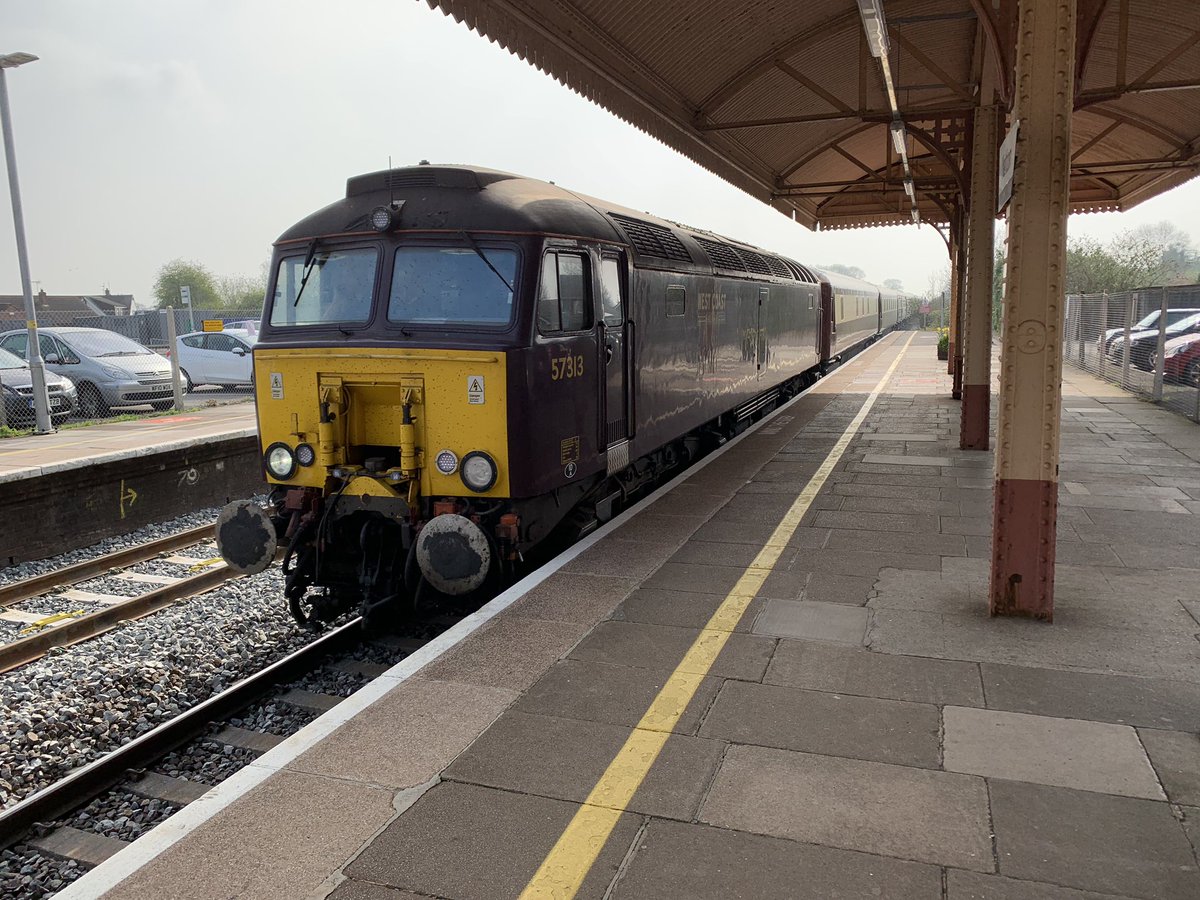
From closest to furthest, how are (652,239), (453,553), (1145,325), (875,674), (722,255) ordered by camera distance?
(875,674)
(453,553)
(652,239)
(722,255)
(1145,325)

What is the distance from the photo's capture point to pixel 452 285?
612 centimetres

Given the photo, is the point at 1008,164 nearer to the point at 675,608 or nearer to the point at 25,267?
the point at 675,608

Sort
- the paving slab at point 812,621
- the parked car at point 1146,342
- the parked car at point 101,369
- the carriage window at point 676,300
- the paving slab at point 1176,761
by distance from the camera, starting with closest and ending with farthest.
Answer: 1. the paving slab at point 1176,761
2. the paving slab at point 812,621
3. the carriage window at point 676,300
4. the parked car at point 101,369
5. the parked car at point 1146,342

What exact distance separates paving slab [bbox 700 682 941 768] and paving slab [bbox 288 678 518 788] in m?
1.09

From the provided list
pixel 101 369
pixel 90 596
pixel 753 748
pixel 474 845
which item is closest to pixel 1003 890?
pixel 753 748

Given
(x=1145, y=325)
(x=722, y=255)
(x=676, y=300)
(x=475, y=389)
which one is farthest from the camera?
(x=1145, y=325)

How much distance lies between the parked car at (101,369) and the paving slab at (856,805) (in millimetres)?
16310

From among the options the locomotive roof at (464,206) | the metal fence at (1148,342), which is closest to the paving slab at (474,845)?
the locomotive roof at (464,206)

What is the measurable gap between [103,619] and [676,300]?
5733 mm

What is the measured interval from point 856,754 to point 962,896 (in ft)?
3.04

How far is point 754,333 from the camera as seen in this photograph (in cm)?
1273

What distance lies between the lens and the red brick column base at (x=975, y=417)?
1128cm

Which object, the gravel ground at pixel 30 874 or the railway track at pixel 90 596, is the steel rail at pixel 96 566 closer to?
the railway track at pixel 90 596

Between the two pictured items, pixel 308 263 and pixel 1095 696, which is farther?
pixel 308 263
